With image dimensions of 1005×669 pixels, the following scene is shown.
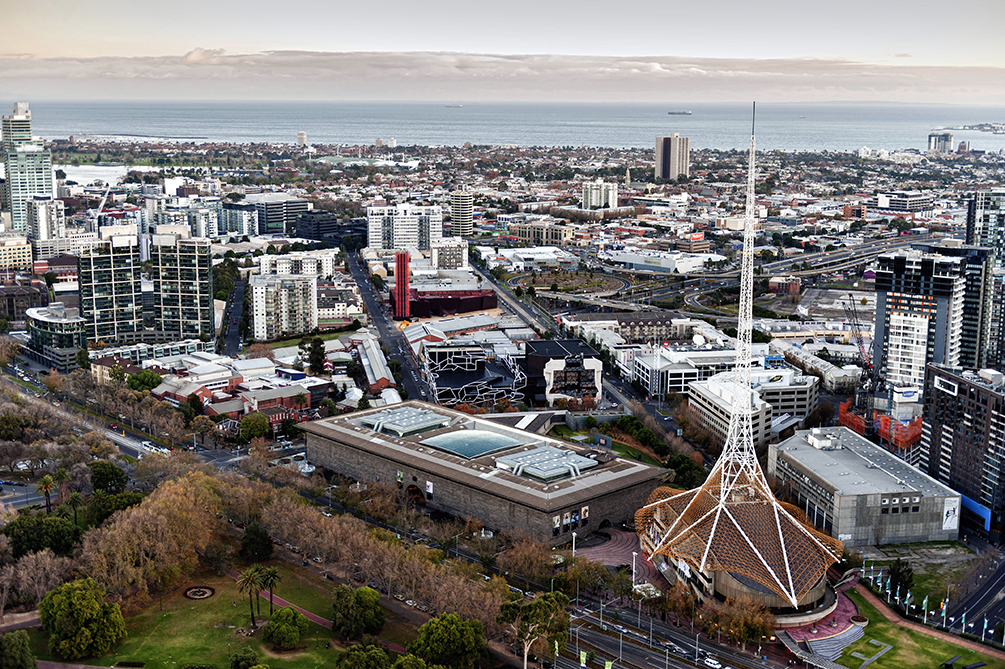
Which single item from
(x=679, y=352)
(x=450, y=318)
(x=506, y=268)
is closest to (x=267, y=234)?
(x=506, y=268)

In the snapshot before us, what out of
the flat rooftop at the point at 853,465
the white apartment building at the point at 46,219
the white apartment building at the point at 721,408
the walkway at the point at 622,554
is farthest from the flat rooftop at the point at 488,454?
the white apartment building at the point at 46,219

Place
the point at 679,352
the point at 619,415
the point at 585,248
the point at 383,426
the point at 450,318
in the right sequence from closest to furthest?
the point at 383,426, the point at 619,415, the point at 679,352, the point at 450,318, the point at 585,248

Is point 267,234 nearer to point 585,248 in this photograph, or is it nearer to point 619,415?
point 585,248

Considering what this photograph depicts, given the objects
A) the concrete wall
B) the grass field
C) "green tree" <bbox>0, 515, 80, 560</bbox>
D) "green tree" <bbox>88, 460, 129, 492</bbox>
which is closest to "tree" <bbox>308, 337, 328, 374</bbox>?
the concrete wall

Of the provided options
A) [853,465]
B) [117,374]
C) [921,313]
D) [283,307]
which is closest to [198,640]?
[853,465]

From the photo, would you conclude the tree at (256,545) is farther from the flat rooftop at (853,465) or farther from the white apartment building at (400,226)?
the white apartment building at (400,226)

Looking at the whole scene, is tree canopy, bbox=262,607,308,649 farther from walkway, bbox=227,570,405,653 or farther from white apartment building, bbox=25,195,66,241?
white apartment building, bbox=25,195,66,241
